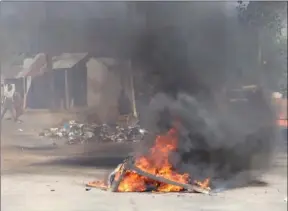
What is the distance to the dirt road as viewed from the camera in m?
4.45

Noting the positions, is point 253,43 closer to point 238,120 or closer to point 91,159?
point 238,120

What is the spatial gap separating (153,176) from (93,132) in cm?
86

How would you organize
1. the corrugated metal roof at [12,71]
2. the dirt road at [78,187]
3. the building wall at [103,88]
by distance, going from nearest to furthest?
the dirt road at [78,187] → the corrugated metal roof at [12,71] → the building wall at [103,88]

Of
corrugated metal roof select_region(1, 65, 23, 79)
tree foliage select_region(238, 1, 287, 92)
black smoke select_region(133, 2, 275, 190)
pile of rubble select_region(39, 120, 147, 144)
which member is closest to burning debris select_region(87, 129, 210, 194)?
black smoke select_region(133, 2, 275, 190)

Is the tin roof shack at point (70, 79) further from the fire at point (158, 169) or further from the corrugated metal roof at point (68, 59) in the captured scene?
the fire at point (158, 169)

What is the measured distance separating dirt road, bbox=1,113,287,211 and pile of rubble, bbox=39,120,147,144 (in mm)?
86

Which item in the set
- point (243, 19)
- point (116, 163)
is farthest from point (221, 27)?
point (116, 163)

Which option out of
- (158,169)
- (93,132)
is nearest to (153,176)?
(158,169)

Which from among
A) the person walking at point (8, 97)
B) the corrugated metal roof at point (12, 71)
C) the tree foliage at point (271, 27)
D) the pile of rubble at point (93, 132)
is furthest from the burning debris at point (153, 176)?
the tree foliage at point (271, 27)

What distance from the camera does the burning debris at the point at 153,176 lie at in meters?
4.86

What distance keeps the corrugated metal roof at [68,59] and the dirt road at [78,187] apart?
732 millimetres

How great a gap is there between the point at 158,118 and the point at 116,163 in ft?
2.05

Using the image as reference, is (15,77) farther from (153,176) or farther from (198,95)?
(198,95)

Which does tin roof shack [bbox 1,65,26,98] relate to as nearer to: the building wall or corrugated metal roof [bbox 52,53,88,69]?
corrugated metal roof [bbox 52,53,88,69]
